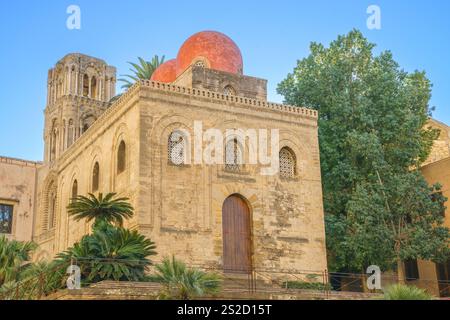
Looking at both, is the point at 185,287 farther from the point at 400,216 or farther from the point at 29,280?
the point at 400,216

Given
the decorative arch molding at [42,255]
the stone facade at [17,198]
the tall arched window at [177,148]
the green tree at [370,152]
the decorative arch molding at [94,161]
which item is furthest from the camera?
the stone facade at [17,198]

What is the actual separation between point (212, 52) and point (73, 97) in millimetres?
12439

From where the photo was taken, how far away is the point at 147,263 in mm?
18359

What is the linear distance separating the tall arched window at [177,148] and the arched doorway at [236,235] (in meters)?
2.13

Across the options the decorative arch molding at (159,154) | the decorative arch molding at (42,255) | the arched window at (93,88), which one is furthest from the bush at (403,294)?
the arched window at (93,88)

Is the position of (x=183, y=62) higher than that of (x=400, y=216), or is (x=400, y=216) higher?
(x=183, y=62)

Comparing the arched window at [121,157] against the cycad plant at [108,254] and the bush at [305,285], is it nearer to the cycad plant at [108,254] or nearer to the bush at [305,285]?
the cycad plant at [108,254]

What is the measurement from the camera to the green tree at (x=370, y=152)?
2450cm

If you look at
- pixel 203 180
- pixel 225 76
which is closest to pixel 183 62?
pixel 225 76

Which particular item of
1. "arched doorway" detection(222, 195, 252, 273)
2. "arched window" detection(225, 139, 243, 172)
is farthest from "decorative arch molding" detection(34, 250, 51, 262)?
"arched window" detection(225, 139, 243, 172)

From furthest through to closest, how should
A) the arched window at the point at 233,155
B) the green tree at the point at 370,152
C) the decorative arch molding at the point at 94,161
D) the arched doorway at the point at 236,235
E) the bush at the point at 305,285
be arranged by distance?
1. the decorative arch molding at the point at 94,161
2. the green tree at the point at 370,152
3. the arched window at the point at 233,155
4. the arched doorway at the point at 236,235
5. the bush at the point at 305,285

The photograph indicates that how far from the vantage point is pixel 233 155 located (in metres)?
23.9

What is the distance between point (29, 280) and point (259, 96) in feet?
39.4

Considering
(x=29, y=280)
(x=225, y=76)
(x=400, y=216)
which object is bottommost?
(x=29, y=280)
